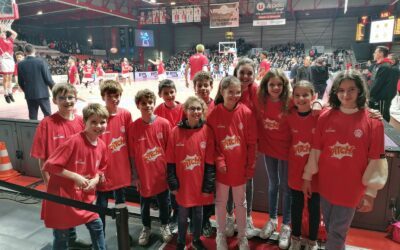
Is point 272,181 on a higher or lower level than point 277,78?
lower

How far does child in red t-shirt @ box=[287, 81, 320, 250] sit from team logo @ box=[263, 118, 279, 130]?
12cm

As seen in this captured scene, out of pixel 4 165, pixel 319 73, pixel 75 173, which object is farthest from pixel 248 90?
pixel 319 73

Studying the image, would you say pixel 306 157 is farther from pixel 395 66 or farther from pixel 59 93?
pixel 395 66

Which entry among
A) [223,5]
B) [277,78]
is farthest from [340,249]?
[223,5]

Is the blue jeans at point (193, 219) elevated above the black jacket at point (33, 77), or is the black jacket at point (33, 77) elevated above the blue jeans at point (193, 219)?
the black jacket at point (33, 77)

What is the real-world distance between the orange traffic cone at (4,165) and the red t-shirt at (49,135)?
273 cm

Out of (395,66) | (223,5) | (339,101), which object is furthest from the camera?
(223,5)

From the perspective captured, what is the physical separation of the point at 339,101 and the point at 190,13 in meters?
18.0

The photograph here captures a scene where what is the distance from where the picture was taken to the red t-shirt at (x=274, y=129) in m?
2.71

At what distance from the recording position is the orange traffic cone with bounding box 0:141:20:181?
4.79 metres

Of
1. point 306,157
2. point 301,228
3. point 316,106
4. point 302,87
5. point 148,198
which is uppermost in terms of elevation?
point 302,87

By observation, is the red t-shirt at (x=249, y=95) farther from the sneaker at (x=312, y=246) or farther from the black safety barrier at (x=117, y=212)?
the black safety barrier at (x=117, y=212)

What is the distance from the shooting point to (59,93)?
2.60 metres

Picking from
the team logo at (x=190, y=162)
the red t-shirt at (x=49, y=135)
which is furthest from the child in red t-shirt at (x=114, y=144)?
the team logo at (x=190, y=162)
